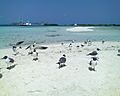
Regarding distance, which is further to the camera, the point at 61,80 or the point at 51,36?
the point at 51,36

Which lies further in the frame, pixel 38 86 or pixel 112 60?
pixel 112 60

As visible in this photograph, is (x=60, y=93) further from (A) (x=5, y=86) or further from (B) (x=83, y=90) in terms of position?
(A) (x=5, y=86)

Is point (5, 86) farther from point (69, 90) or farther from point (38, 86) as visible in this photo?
point (69, 90)

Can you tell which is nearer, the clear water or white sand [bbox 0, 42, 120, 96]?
white sand [bbox 0, 42, 120, 96]

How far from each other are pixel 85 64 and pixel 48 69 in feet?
6.58

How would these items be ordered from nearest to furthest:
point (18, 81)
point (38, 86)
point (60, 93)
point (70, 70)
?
point (60, 93)
point (38, 86)
point (18, 81)
point (70, 70)

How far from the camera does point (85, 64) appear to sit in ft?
39.7

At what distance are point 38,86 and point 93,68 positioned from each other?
3.31 metres

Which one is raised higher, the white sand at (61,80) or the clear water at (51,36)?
the white sand at (61,80)

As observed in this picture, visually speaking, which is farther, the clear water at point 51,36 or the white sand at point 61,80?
the clear water at point 51,36

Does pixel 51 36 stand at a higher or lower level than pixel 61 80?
lower

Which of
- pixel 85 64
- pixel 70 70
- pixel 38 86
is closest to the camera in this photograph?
pixel 38 86

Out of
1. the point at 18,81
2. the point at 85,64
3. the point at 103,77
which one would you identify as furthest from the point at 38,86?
the point at 85,64

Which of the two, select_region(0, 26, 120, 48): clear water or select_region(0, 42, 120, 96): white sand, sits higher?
select_region(0, 42, 120, 96): white sand
